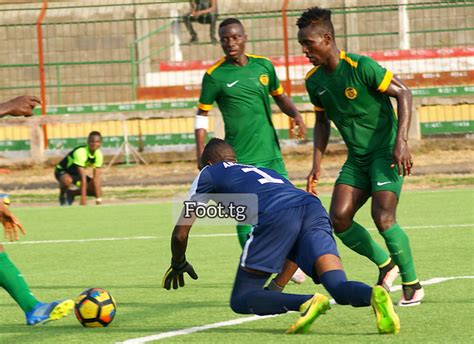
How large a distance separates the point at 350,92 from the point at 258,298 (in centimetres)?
217

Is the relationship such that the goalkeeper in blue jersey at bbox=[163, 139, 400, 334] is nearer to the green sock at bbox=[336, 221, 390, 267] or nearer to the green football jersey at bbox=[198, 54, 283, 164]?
the green sock at bbox=[336, 221, 390, 267]

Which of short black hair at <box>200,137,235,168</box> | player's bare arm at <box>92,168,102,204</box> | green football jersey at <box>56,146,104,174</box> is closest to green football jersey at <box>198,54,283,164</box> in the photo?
short black hair at <box>200,137,235,168</box>

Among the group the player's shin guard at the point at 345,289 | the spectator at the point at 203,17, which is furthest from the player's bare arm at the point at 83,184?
the player's shin guard at the point at 345,289

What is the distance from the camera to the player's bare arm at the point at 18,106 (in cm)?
764

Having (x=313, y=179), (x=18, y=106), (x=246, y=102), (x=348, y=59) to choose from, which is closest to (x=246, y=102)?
(x=246, y=102)

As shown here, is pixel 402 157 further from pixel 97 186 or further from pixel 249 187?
pixel 97 186

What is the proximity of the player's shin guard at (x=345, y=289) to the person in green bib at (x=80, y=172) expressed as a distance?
13848mm

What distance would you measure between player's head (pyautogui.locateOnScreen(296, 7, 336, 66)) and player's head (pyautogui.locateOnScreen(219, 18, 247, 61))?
160 cm

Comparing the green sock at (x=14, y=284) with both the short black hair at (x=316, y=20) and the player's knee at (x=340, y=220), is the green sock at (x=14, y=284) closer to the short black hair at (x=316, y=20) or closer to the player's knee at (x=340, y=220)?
the player's knee at (x=340, y=220)

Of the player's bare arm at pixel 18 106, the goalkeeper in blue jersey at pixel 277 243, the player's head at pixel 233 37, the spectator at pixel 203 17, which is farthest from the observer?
the spectator at pixel 203 17

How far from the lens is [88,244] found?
1452 centimetres

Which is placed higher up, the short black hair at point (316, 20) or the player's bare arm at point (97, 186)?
the short black hair at point (316, 20)

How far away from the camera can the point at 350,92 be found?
29.4 feet

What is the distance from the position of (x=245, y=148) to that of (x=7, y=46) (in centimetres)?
2241
